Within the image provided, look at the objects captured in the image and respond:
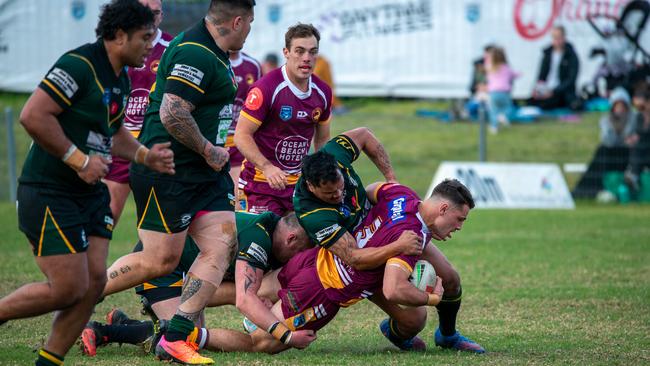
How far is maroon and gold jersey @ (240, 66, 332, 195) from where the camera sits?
26.8ft

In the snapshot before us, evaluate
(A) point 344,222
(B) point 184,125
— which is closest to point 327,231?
(A) point 344,222

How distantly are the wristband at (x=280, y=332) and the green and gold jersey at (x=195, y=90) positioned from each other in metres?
1.12

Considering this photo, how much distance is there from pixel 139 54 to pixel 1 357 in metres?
2.41

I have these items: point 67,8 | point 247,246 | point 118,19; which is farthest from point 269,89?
point 67,8

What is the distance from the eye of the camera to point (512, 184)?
17.4 meters

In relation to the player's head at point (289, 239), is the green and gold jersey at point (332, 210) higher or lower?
higher

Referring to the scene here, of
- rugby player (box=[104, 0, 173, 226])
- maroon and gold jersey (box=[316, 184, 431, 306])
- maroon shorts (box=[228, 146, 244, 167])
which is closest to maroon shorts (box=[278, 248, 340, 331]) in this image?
maroon and gold jersey (box=[316, 184, 431, 306])

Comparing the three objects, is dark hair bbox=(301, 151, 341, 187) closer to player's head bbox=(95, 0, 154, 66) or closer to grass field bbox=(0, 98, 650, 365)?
grass field bbox=(0, 98, 650, 365)

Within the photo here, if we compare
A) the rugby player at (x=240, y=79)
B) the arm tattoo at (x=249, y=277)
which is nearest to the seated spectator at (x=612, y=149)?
the rugby player at (x=240, y=79)

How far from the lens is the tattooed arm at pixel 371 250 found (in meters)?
6.38

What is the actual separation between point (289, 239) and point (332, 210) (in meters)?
0.66

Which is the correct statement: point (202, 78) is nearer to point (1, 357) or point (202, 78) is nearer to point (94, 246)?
point (94, 246)

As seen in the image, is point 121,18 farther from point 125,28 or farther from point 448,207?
point 448,207

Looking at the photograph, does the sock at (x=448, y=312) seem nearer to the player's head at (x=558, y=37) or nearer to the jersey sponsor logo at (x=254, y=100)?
the jersey sponsor logo at (x=254, y=100)
